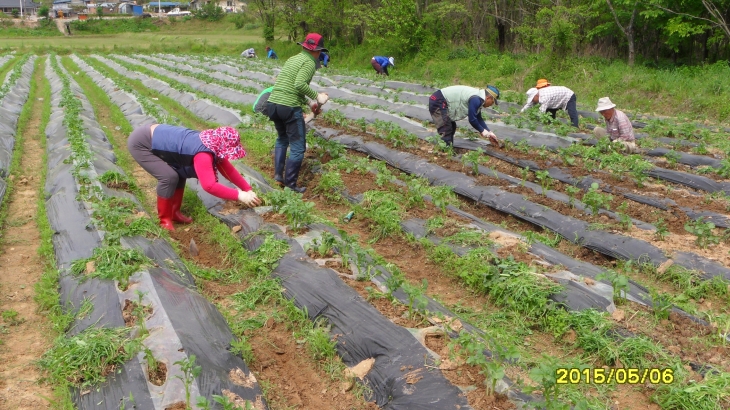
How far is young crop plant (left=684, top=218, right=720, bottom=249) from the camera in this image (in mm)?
4758

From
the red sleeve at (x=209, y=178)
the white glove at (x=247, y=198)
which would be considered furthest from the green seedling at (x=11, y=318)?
the white glove at (x=247, y=198)

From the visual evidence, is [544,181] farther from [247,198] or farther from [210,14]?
[210,14]

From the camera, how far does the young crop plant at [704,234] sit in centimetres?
476

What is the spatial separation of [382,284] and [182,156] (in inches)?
93.2

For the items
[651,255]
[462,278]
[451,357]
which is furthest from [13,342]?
[651,255]

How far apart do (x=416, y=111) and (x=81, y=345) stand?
28.6ft

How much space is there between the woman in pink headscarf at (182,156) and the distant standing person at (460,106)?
3.42 meters

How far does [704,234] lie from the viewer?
477cm

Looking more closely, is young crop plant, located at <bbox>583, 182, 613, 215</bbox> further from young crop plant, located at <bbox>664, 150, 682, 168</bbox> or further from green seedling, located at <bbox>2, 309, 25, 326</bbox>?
green seedling, located at <bbox>2, 309, 25, 326</bbox>

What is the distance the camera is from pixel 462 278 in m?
4.42

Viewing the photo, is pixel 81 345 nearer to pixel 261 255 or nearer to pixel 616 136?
pixel 261 255

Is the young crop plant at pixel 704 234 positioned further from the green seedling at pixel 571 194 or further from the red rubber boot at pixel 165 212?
the red rubber boot at pixel 165 212

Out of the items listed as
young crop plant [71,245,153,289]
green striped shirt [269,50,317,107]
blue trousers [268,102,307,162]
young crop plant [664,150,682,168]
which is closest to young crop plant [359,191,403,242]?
blue trousers [268,102,307,162]

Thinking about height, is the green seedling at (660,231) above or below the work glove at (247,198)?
below
